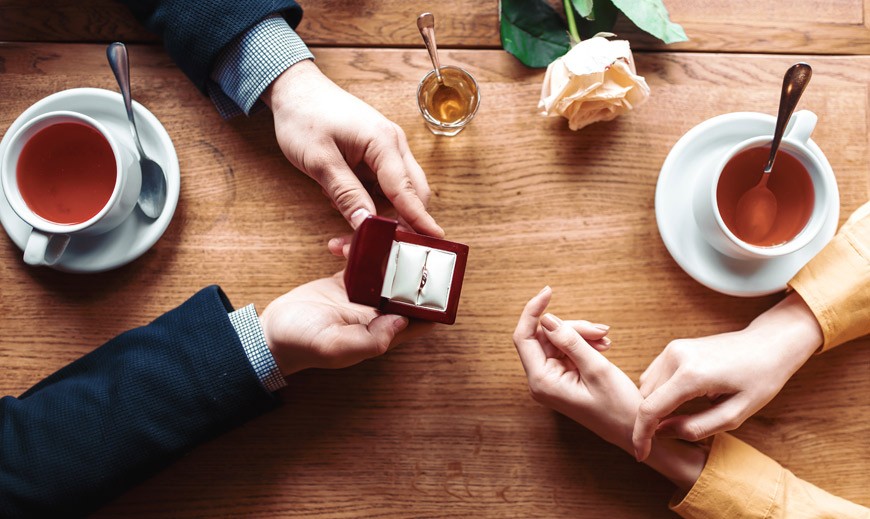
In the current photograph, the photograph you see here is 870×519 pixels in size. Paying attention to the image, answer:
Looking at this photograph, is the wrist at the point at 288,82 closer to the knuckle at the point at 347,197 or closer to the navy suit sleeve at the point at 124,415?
the knuckle at the point at 347,197

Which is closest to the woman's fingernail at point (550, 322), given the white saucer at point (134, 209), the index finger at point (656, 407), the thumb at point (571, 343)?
the thumb at point (571, 343)

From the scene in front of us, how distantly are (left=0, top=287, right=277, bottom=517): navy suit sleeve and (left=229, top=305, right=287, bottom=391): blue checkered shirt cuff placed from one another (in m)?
0.02

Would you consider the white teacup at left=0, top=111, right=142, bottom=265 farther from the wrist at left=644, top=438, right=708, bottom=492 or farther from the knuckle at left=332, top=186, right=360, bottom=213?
the wrist at left=644, top=438, right=708, bottom=492

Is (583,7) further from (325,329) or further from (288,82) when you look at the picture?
(325,329)

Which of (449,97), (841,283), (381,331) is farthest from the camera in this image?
(449,97)

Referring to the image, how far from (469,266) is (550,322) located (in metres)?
0.17

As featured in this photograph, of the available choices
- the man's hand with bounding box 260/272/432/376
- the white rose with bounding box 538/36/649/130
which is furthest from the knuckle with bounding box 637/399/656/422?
the white rose with bounding box 538/36/649/130

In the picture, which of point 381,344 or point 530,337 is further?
point 530,337

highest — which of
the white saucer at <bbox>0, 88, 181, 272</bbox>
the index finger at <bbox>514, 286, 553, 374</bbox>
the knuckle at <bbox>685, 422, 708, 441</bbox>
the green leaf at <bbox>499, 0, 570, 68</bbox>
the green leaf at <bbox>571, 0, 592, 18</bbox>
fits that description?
the green leaf at <bbox>571, 0, 592, 18</bbox>

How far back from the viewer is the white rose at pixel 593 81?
0.93 m

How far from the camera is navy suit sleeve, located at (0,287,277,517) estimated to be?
2.98 ft

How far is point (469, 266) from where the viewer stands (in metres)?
1.02

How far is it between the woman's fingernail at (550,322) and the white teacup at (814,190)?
0.27m

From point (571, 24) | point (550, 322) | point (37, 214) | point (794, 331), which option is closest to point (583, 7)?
point (571, 24)
